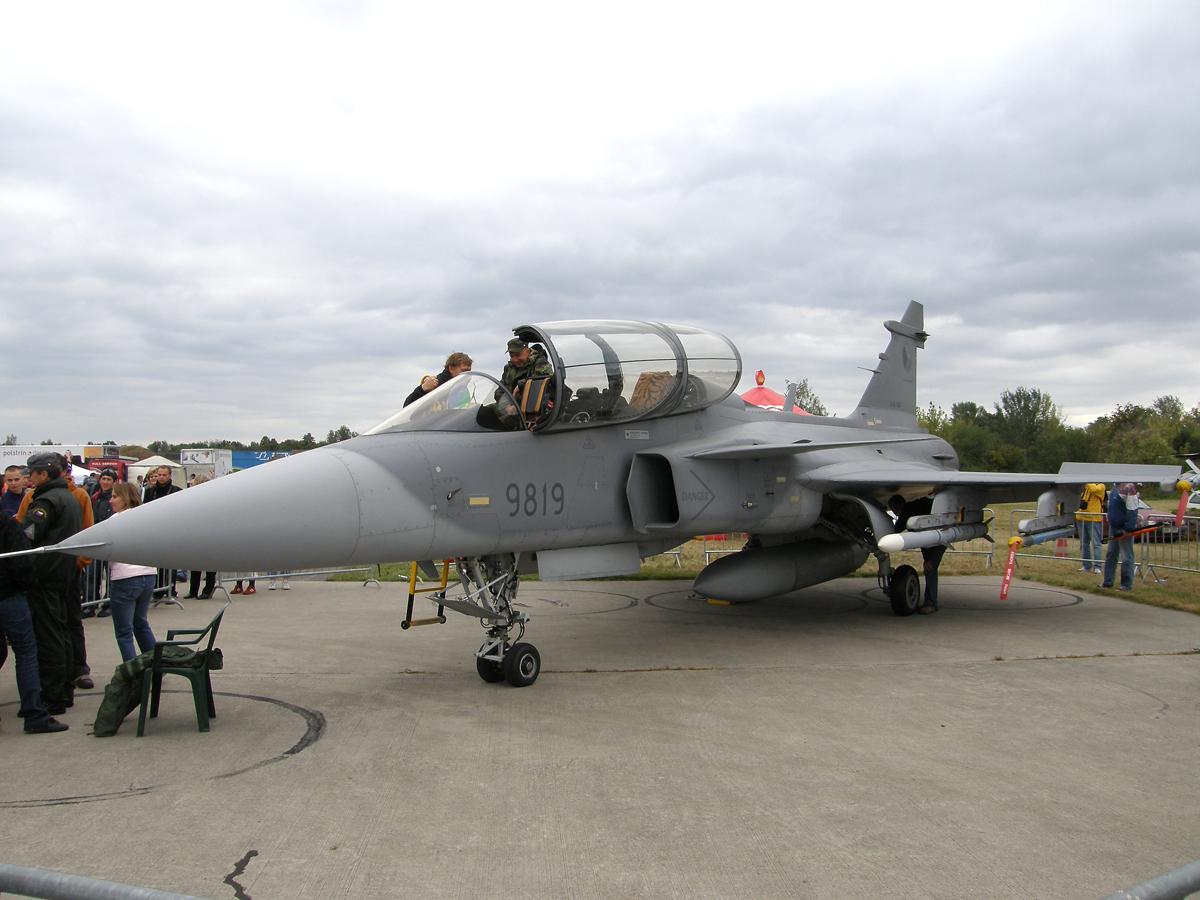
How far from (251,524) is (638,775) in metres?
2.69

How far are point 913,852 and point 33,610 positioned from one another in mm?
5423

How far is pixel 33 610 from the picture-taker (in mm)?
5156

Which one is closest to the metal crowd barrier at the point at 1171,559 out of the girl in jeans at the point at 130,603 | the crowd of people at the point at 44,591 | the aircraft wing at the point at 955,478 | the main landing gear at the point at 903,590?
the aircraft wing at the point at 955,478

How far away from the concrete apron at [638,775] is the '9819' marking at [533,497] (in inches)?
54.8

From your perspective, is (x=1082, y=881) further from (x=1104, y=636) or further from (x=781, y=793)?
(x=1104, y=636)

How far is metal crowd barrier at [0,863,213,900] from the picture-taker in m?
1.58

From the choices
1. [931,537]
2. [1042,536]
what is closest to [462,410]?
[931,537]

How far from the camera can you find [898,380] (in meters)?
12.2

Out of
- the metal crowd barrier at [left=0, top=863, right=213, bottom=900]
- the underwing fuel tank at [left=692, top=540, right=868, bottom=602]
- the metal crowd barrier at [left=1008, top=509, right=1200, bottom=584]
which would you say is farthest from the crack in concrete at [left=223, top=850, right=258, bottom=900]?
the metal crowd barrier at [left=1008, top=509, right=1200, bottom=584]

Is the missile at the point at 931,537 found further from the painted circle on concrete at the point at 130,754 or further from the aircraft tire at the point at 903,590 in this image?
the painted circle on concrete at the point at 130,754

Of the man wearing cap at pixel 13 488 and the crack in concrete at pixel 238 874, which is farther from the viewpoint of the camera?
the man wearing cap at pixel 13 488

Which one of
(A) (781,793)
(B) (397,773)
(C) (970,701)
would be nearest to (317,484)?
(B) (397,773)

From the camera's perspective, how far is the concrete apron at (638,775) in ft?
10.4

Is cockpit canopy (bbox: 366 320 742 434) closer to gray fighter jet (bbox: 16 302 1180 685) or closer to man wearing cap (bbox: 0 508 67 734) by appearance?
gray fighter jet (bbox: 16 302 1180 685)
